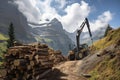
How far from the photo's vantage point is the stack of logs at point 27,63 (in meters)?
24.0

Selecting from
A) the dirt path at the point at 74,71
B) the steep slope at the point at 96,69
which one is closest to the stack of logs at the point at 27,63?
the dirt path at the point at 74,71

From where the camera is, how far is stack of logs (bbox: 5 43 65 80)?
24016mm

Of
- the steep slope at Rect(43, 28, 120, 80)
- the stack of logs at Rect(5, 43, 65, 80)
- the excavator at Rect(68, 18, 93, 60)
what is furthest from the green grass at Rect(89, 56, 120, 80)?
the excavator at Rect(68, 18, 93, 60)

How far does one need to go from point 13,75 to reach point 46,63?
4.45 meters

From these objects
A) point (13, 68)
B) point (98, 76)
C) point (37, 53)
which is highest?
point (37, 53)

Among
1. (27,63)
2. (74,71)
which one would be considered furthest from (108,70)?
(27,63)

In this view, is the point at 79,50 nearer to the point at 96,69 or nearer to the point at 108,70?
the point at 96,69

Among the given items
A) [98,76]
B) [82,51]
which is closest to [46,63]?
[98,76]

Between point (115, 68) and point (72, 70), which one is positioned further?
point (72, 70)

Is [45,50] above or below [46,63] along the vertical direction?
above

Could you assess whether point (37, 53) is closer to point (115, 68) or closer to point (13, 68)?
point (13, 68)

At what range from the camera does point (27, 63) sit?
24547 mm

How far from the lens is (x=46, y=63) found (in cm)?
2575

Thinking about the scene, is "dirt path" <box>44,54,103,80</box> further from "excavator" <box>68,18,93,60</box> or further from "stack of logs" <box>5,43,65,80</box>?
"excavator" <box>68,18,93,60</box>
